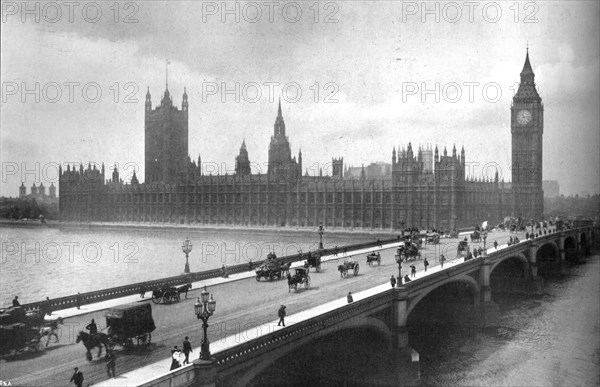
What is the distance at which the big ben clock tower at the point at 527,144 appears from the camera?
395 ft

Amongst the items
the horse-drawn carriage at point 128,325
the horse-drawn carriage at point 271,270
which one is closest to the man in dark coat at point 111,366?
the horse-drawn carriage at point 128,325

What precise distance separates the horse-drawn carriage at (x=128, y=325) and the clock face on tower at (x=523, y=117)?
118 metres

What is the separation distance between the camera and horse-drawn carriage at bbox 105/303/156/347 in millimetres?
19266

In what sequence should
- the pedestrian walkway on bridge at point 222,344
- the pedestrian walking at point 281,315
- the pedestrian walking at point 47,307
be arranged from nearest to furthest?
the pedestrian walkway on bridge at point 222,344
the pedestrian walking at point 281,315
the pedestrian walking at point 47,307

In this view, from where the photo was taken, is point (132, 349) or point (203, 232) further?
point (203, 232)

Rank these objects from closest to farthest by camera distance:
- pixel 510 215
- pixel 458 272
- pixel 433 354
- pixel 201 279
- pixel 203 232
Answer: pixel 201 279
pixel 433 354
pixel 458 272
pixel 203 232
pixel 510 215

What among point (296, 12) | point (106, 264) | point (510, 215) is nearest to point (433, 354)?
point (296, 12)

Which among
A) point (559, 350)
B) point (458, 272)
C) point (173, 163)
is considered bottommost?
point (559, 350)

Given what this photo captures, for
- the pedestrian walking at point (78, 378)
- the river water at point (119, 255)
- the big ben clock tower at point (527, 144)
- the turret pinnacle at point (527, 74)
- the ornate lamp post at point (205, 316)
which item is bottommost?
the river water at point (119, 255)

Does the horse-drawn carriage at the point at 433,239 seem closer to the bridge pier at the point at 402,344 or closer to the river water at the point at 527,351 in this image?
the river water at the point at 527,351

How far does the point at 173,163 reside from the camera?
144625 mm

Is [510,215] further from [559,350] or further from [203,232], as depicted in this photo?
[559,350]

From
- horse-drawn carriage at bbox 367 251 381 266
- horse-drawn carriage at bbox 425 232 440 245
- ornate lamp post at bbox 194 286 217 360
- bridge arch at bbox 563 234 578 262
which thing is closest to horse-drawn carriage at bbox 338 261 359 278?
horse-drawn carriage at bbox 367 251 381 266

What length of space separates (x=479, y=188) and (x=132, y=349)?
93986mm
